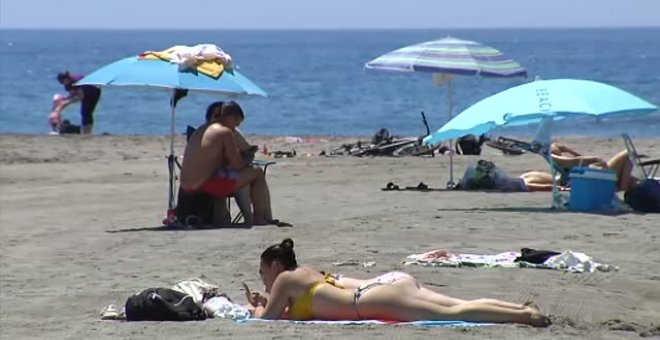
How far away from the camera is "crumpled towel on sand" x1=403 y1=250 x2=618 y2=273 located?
10.3 metres

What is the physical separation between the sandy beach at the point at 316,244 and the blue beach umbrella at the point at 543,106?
2.63 ft

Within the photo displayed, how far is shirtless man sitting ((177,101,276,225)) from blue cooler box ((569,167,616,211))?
2884 millimetres

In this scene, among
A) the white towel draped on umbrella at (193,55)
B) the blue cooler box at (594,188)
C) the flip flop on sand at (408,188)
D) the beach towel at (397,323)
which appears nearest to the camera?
the beach towel at (397,323)

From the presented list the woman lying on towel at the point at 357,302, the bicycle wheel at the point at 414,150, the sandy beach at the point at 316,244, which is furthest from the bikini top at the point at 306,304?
the bicycle wheel at the point at 414,150

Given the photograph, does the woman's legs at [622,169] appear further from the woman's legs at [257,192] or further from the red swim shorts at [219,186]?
the red swim shorts at [219,186]

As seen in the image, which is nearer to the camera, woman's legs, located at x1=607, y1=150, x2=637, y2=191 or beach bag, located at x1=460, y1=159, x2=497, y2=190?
woman's legs, located at x1=607, y1=150, x2=637, y2=191

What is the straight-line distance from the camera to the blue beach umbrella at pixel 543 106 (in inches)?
552

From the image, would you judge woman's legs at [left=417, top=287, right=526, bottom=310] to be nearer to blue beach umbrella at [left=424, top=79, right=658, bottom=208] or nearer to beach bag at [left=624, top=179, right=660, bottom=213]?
blue beach umbrella at [left=424, top=79, right=658, bottom=208]

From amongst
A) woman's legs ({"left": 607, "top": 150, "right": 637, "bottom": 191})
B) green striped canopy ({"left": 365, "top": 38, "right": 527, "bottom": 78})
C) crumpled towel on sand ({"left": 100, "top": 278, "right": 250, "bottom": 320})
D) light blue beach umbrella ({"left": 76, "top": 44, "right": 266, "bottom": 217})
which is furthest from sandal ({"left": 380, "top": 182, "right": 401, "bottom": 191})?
crumpled towel on sand ({"left": 100, "top": 278, "right": 250, "bottom": 320})

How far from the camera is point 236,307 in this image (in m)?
8.97

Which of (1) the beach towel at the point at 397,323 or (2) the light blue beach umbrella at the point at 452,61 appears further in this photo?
(2) the light blue beach umbrella at the point at 452,61

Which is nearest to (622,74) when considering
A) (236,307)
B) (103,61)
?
(103,61)

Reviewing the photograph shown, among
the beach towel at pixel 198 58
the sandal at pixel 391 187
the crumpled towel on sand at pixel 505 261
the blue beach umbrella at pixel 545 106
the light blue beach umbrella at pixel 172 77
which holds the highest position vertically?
the beach towel at pixel 198 58

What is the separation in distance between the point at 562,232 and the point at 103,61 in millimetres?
78441
